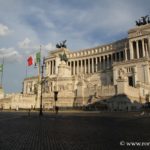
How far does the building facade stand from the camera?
5430 cm

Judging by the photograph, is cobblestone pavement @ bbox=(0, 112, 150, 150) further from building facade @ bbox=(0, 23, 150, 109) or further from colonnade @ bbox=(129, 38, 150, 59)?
colonnade @ bbox=(129, 38, 150, 59)

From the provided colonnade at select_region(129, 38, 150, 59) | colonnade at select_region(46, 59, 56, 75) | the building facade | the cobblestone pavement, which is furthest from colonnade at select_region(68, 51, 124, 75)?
the cobblestone pavement

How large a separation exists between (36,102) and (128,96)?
27.0 meters

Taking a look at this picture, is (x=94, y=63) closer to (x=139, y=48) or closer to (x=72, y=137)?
(x=139, y=48)

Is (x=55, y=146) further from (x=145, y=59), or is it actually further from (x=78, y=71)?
(x=78, y=71)

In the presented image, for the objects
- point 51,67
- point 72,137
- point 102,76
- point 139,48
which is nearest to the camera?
point 72,137

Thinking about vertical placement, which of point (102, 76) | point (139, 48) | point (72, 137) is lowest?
point (72, 137)

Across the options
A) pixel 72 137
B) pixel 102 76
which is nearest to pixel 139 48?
pixel 102 76

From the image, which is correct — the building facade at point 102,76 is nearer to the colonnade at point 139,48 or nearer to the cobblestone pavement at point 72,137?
the colonnade at point 139,48

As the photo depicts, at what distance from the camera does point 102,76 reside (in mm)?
87750

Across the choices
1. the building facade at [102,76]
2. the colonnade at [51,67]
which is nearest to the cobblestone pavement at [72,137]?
the building facade at [102,76]

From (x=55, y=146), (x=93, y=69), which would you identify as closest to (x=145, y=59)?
(x=93, y=69)

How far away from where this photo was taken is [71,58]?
12019 centimetres

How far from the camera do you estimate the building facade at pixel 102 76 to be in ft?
178
